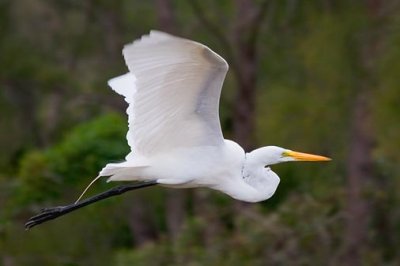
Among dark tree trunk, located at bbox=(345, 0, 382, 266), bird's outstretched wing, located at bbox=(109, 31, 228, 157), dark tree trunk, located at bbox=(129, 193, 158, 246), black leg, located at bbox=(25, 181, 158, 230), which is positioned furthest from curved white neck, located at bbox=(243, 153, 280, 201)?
dark tree trunk, located at bbox=(129, 193, 158, 246)

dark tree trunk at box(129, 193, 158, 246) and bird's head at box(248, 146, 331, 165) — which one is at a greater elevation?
bird's head at box(248, 146, 331, 165)

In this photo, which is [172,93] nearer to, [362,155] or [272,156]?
[272,156]

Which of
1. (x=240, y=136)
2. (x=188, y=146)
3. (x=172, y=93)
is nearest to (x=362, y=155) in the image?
A: (x=240, y=136)

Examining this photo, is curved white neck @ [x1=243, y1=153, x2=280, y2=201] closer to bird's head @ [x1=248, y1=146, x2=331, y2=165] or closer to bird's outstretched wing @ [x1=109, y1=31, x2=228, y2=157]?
bird's head @ [x1=248, y1=146, x2=331, y2=165]

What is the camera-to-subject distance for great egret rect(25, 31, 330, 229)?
5.88 metres

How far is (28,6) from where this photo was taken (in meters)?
20.4

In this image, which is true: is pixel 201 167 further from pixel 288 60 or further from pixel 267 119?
pixel 288 60

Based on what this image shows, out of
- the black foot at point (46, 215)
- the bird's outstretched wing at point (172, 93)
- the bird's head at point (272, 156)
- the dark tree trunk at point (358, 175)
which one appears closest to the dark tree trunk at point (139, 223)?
the dark tree trunk at point (358, 175)

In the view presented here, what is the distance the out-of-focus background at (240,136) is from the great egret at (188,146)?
11.3 feet

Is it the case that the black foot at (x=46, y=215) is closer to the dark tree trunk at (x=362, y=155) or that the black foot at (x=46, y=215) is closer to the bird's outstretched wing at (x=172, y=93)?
the bird's outstretched wing at (x=172, y=93)

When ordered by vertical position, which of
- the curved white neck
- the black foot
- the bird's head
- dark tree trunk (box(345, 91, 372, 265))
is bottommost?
dark tree trunk (box(345, 91, 372, 265))

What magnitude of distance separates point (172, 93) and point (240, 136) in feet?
29.5

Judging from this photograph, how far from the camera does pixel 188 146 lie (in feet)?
21.0

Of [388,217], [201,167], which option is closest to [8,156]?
[388,217]
